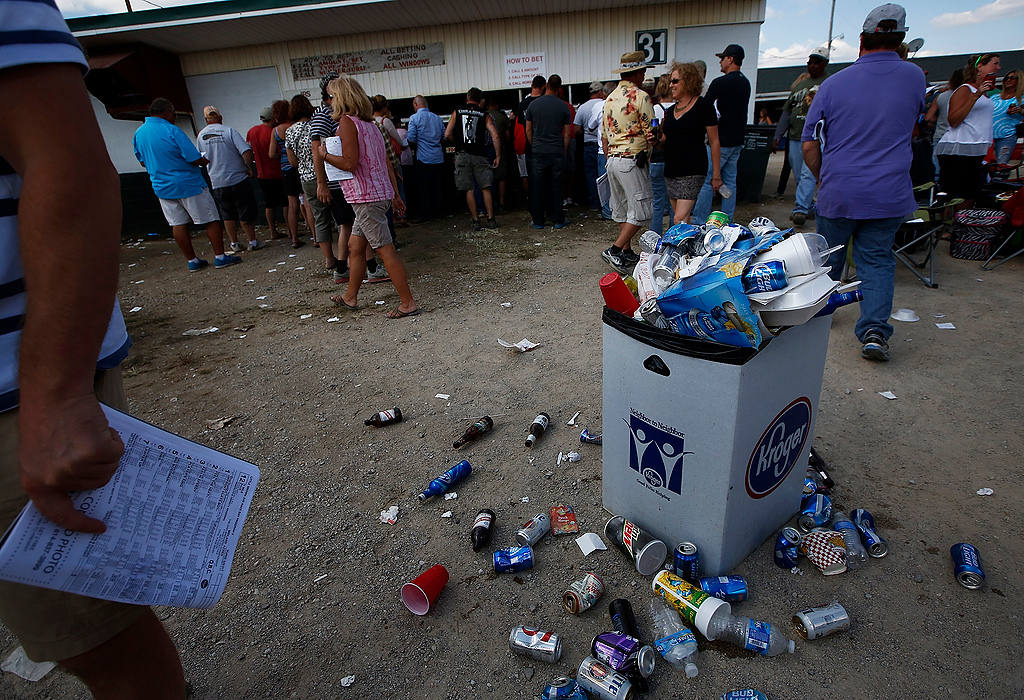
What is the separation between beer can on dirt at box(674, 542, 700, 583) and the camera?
6.59 ft

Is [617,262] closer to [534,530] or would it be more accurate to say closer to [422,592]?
[534,530]

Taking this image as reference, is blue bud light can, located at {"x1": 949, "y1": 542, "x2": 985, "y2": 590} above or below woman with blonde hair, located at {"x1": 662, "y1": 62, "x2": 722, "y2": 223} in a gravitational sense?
below

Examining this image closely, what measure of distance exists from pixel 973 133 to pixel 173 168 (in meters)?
9.31

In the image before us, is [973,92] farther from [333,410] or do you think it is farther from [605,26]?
[333,410]

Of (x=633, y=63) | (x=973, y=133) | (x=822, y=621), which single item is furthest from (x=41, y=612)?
(x=973, y=133)

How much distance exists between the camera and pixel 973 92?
5.40 meters

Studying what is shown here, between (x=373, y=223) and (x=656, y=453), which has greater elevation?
(x=373, y=223)

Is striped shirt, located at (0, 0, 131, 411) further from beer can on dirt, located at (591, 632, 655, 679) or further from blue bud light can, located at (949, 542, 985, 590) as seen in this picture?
blue bud light can, located at (949, 542, 985, 590)

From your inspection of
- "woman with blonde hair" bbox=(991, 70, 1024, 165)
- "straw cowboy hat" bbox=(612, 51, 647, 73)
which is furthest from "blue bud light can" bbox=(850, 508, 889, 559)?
"woman with blonde hair" bbox=(991, 70, 1024, 165)

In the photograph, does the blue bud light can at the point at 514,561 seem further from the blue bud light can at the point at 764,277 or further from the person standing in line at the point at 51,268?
the person standing in line at the point at 51,268

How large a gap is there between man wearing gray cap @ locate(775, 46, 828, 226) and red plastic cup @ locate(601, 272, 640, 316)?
5876mm

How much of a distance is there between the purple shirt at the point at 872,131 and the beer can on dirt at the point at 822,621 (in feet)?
8.49

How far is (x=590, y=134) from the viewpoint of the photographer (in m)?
8.52

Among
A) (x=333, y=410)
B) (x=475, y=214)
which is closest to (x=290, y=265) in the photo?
(x=475, y=214)
